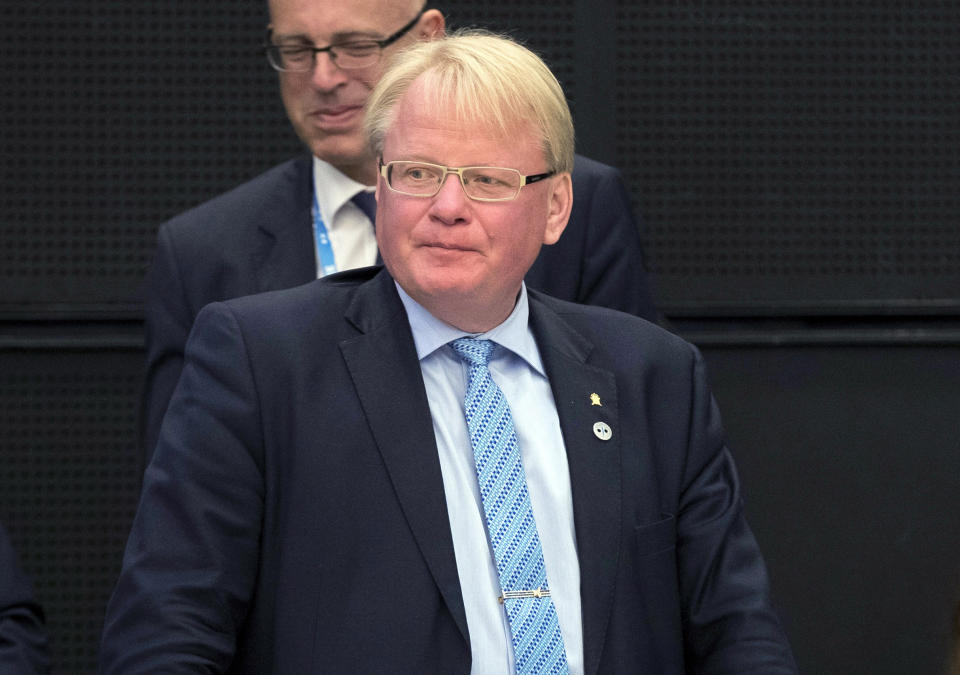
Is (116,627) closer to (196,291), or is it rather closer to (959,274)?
(196,291)

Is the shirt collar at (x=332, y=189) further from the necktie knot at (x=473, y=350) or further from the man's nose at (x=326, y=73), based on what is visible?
the necktie knot at (x=473, y=350)

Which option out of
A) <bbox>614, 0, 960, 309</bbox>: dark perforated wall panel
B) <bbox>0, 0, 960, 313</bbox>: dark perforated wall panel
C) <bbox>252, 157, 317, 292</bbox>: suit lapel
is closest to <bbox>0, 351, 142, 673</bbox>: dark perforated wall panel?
<bbox>0, 0, 960, 313</bbox>: dark perforated wall panel

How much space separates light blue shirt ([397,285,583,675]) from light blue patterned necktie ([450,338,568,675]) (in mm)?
14

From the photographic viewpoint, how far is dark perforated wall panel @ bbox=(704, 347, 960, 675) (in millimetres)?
3939

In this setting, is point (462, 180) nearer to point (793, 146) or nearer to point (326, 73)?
point (326, 73)

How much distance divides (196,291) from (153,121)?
1.23m

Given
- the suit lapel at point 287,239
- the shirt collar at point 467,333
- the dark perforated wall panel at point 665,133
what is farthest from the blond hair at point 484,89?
the dark perforated wall panel at point 665,133

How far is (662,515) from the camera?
2.03m

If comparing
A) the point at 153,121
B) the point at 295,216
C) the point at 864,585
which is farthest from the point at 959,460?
the point at 153,121

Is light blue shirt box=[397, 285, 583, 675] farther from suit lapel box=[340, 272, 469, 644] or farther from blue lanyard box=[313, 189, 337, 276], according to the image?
blue lanyard box=[313, 189, 337, 276]

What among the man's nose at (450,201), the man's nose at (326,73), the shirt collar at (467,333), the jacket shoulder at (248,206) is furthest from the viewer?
the jacket shoulder at (248,206)

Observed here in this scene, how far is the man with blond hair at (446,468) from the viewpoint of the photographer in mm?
1854

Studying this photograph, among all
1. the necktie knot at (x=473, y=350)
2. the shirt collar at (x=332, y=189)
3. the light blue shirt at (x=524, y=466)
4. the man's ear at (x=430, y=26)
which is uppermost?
the man's ear at (x=430, y=26)

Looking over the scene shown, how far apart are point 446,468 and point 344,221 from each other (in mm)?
1007
